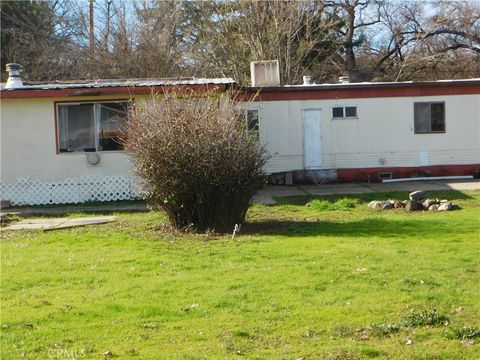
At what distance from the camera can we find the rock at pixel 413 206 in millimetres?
13563

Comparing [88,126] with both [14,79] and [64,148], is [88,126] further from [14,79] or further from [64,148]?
[14,79]

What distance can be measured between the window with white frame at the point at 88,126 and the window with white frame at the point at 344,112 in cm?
595

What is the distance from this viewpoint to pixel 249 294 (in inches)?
271

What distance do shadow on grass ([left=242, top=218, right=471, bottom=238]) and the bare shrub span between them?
70 centimetres

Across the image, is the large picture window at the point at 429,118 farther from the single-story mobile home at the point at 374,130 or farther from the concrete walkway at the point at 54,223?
the concrete walkway at the point at 54,223

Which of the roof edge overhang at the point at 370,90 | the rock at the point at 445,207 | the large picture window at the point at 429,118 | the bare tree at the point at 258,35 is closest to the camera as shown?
the rock at the point at 445,207

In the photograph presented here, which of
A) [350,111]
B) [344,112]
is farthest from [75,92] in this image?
[350,111]

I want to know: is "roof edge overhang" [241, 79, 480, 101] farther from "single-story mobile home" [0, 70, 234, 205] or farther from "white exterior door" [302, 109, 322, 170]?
"single-story mobile home" [0, 70, 234, 205]

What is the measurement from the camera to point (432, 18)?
34.5 m

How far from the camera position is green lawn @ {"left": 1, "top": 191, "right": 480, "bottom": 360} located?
210 inches

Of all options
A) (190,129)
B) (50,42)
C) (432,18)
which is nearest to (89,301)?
(190,129)

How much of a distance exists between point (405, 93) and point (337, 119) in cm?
202

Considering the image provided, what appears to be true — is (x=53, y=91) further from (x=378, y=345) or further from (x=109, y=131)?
(x=378, y=345)

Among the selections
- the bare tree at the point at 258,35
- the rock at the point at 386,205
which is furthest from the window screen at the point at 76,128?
the bare tree at the point at 258,35
